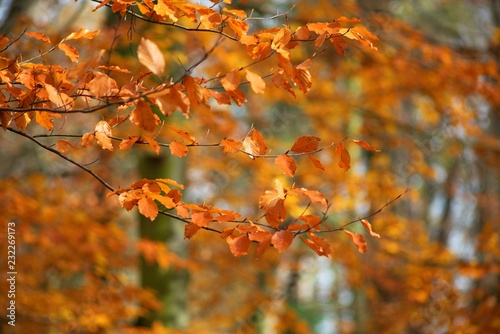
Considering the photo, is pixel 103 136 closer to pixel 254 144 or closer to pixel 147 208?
pixel 147 208

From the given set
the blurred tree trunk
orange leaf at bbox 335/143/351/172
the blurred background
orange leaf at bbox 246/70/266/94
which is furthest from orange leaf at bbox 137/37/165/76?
the blurred tree trunk

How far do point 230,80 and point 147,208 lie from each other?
16.6 inches

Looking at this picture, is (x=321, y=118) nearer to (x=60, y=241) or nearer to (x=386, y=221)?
(x=386, y=221)

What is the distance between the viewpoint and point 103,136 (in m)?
1.58

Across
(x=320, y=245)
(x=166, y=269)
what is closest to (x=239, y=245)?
(x=320, y=245)

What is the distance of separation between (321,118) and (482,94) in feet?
8.93

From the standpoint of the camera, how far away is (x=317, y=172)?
8008mm

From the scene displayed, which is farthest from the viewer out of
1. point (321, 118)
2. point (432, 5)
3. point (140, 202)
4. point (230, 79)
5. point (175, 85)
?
point (432, 5)

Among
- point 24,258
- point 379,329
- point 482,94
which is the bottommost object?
point 379,329

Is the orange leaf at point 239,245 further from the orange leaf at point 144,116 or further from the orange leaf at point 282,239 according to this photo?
the orange leaf at point 144,116

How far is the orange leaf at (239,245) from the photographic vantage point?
5.09ft

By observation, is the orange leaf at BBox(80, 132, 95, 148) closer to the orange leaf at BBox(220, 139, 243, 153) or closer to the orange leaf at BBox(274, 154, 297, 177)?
the orange leaf at BBox(220, 139, 243, 153)

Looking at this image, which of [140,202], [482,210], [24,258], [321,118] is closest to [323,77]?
[321,118]

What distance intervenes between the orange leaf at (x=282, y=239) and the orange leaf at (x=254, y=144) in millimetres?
227
